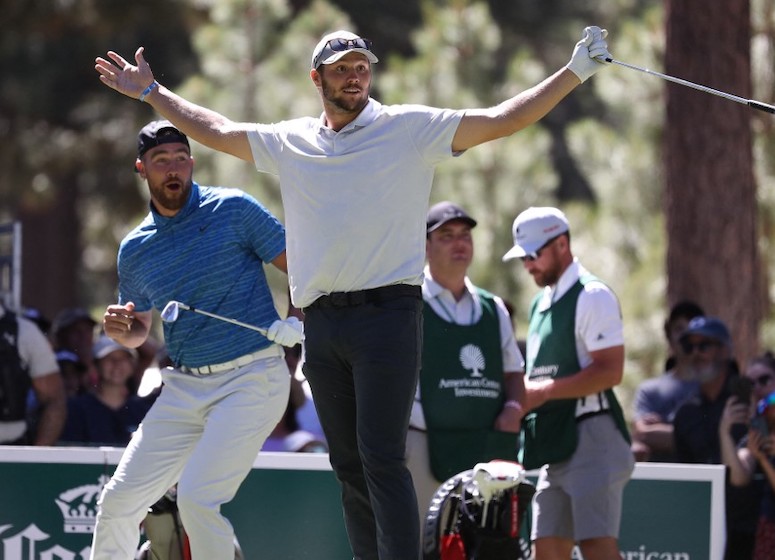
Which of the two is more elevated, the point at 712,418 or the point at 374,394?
the point at 374,394

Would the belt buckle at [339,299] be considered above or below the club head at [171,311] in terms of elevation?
above

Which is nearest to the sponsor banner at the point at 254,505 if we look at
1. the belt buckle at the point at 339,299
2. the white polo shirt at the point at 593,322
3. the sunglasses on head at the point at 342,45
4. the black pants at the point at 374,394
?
the white polo shirt at the point at 593,322

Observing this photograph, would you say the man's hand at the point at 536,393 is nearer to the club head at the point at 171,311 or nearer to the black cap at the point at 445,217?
the black cap at the point at 445,217

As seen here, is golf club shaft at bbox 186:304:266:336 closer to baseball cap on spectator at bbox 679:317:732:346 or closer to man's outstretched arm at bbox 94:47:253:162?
man's outstretched arm at bbox 94:47:253:162

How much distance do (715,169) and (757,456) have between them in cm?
397

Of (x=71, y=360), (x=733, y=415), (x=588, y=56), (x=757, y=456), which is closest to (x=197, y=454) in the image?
(x=588, y=56)

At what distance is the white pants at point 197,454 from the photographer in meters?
5.91

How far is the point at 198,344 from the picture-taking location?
619 cm

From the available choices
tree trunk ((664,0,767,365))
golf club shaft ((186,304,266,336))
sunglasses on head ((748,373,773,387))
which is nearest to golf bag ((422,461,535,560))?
golf club shaft ((186,304,266,336))

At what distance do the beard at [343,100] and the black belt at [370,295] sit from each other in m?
0.62

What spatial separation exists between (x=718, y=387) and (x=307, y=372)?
375cm

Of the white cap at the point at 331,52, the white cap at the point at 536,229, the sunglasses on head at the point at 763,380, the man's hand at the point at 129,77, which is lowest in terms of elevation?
the sunglasses on head at the point at 763,380

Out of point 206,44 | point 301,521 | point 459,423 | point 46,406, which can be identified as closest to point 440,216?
point 459,423

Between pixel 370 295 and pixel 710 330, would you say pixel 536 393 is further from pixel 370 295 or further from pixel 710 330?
pixel 710 330
